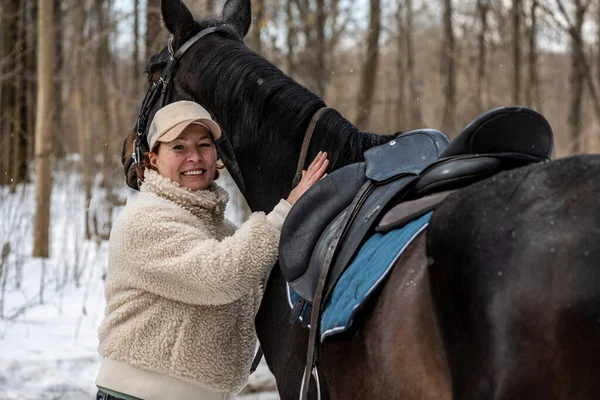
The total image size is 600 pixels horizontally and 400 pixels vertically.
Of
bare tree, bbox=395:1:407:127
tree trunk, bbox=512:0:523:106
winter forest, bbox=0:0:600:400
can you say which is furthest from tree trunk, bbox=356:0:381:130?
bare tree, bbox=395:1:407:127

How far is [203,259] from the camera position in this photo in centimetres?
224

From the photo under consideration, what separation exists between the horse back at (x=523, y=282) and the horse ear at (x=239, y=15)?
1690 mm

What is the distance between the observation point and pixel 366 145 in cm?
247

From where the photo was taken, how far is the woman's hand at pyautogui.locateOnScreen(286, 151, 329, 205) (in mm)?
2393

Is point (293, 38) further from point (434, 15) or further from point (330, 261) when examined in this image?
point (434, 15)

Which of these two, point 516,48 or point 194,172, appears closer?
point 194,172

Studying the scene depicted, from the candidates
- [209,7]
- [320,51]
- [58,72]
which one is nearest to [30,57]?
[58,72]

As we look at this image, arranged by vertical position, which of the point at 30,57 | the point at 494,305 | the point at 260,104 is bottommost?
the point at 494,305

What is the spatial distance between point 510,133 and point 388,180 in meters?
0.38

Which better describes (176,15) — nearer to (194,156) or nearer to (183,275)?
(194,156)

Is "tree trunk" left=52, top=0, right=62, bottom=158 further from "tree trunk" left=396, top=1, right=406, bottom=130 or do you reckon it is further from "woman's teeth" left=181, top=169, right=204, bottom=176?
"woman's teeth" left=181, top=169, right=204, bottom=176

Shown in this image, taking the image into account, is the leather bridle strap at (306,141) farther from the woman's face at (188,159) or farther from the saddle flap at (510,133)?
the saddle flap at (510,133)

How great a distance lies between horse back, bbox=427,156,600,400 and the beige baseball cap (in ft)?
3.80

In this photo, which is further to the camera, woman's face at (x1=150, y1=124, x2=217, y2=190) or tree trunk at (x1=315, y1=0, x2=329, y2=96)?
tree trunk at (x1=315, y1=0, x2=329, y2=96)
